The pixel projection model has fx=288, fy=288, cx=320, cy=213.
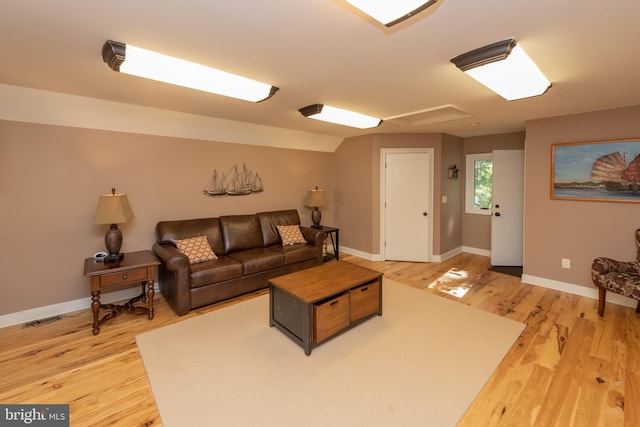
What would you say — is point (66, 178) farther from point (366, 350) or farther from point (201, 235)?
point (366, 350)

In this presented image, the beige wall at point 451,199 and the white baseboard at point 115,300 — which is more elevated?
the beige wall at point 451,199

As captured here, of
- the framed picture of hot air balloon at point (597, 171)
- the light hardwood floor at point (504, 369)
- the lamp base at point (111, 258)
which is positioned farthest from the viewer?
the framed picture of hot air balloon at point (597, 171)

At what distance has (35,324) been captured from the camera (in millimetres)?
2912

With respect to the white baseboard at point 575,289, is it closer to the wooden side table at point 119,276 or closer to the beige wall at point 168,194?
the beige wall at point 168,194

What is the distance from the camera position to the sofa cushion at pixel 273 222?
4449 mm

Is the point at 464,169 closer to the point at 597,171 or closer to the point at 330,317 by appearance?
the point at 597,171

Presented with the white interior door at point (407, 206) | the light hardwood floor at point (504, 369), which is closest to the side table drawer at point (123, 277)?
the light hardwood floor at point (504, 369)

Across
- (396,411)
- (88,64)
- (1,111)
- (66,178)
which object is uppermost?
(88,64)

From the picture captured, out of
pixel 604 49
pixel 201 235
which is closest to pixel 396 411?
pixel 604 49

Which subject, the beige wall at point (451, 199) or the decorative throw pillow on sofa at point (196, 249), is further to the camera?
the beige wall at point (451, 199)

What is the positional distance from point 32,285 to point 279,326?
262 cm

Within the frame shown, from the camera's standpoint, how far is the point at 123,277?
285 cm

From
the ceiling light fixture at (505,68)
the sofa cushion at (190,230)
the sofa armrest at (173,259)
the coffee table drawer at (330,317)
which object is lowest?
the coffee table drawer at (330,317)

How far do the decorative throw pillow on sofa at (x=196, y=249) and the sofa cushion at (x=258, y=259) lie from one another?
1.02 ft
